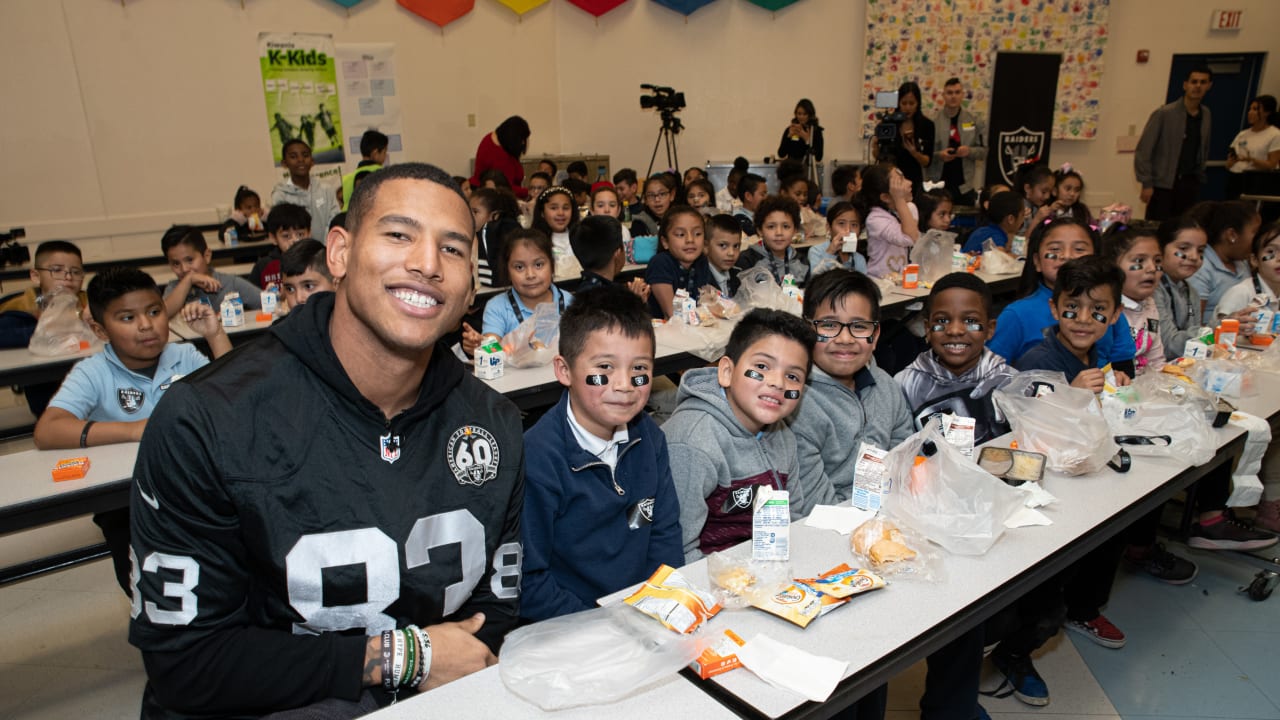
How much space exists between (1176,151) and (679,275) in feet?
22.3

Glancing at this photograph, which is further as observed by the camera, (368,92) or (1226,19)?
(1226,19)

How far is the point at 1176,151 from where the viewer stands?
811 cm

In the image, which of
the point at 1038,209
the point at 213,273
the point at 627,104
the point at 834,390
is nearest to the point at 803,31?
the point at 627,104

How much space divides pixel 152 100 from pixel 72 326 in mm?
4491

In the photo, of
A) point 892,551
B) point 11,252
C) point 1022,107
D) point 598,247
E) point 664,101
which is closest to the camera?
point 892,551

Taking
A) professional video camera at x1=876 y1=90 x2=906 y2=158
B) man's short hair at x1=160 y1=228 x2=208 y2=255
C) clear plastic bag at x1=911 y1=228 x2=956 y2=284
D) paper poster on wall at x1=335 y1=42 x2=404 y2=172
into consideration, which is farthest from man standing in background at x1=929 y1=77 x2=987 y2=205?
man's short hair at x1=160 y1=228 x2=208 y2=255

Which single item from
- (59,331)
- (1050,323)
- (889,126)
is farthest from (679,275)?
(889,126)

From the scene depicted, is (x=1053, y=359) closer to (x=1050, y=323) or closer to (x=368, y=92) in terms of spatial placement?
(x=1050, y=323)

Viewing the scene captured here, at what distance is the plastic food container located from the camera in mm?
2010

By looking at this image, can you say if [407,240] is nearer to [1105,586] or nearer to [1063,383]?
[1063,383]

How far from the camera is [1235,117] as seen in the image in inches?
400

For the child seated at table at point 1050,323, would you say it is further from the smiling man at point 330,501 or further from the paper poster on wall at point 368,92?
the paper poster on wall at point 368,92

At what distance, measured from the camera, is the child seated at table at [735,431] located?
1969 mm

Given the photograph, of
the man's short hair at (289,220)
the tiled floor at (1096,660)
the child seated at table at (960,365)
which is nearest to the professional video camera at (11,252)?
the man's short hair at (289,220)
